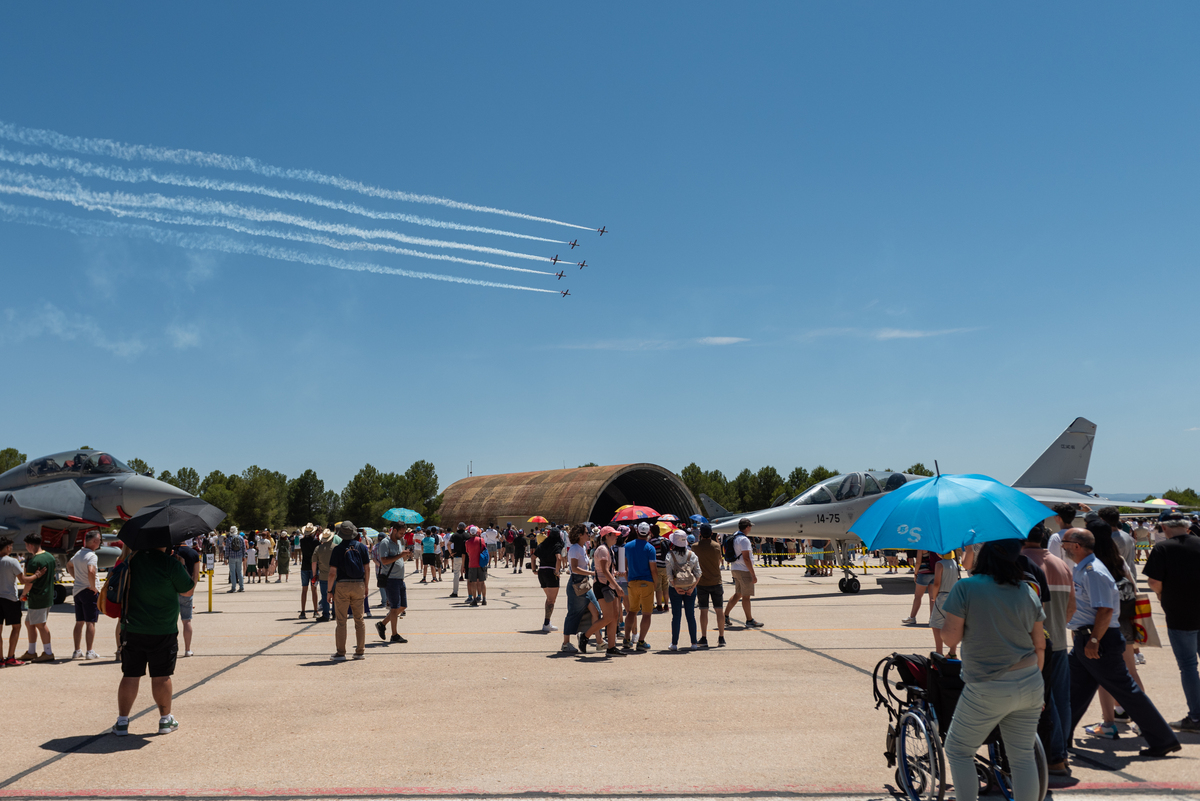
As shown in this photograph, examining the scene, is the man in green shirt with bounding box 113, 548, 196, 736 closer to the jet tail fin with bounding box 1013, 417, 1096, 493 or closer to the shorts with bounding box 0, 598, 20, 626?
the shorts with bounding box 0, 598, 20, 626

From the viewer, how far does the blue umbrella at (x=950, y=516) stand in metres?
4.58

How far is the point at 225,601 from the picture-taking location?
62.5 feet

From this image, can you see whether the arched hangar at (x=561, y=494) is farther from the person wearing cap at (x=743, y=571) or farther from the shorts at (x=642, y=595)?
the shorts at (x=642, y=595)

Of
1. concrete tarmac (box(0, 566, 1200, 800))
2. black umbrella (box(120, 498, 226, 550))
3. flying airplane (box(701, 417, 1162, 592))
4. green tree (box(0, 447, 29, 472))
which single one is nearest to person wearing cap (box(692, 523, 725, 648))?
concrete tarmac (box(0, 566, 1200, 800))

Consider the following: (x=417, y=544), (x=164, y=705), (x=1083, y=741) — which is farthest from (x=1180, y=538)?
(x=417, y=544)

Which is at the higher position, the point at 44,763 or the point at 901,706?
the point at 901,706

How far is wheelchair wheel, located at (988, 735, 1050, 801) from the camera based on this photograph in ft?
13.4

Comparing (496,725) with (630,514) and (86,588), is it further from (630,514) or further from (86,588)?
(630,514)

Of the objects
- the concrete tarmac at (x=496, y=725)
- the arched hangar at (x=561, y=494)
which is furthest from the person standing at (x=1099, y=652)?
the arched hangar at (x=561, y=494)

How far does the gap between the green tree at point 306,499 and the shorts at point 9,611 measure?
101302mm

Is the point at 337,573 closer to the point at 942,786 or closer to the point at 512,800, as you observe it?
the point at 512,800

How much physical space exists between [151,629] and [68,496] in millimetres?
16007

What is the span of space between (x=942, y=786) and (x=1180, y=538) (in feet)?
12.2

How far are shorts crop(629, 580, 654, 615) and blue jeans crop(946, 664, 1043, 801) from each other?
7084 mm
